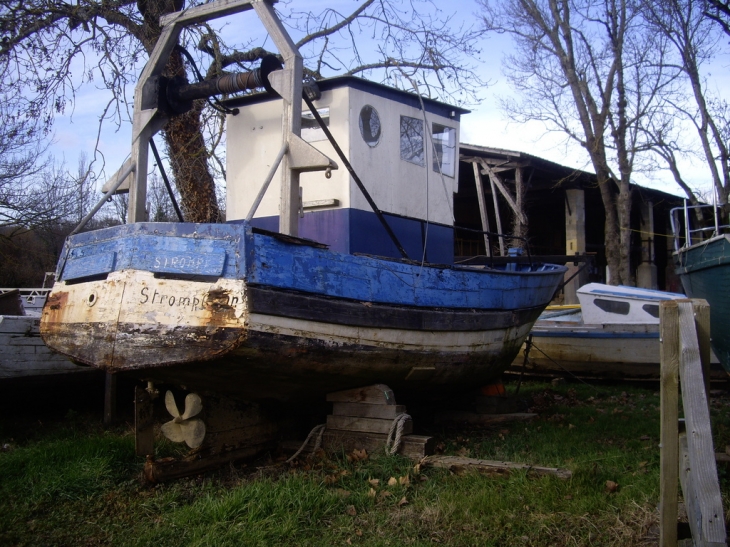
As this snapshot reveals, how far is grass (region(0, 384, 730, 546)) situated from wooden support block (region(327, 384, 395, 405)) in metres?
0.49

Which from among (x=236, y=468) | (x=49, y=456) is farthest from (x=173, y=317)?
(x=49, y=456)

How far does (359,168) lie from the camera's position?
21.1 feet

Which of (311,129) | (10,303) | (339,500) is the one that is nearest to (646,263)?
(311,129)

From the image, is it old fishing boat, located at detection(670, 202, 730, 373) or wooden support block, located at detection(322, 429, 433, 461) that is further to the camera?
old fishing boat, located at detection(670, 202, 730, 373)

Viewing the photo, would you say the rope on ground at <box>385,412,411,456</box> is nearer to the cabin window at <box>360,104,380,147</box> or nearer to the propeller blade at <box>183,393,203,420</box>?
the propeller blade at <box>183,393,203,420</box>

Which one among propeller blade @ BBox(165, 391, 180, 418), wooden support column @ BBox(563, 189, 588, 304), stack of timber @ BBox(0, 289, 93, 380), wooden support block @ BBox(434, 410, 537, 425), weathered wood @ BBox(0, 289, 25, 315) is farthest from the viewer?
wooden support column @ BBox(563, 189, 588, 304)

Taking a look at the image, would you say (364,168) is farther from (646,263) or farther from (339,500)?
(646,263)

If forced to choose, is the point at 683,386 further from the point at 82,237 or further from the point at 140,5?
the point at 140,5

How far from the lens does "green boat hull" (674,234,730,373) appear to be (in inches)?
259

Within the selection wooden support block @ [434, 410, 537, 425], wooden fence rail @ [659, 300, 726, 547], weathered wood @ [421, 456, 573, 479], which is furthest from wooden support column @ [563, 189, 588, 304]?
wooden fence rail @ [659, 300, 726, 547]

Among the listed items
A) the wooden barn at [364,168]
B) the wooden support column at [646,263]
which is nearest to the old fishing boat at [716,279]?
the wooden barn at [364,168]

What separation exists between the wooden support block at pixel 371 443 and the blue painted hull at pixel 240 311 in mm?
379

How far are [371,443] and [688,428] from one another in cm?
269

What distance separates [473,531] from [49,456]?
352cm
